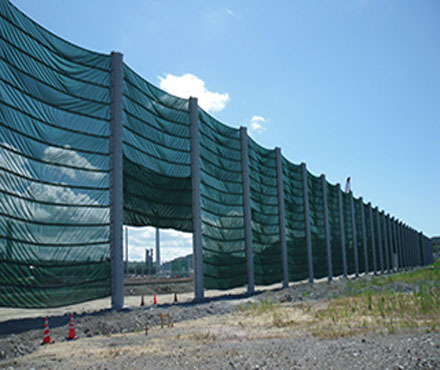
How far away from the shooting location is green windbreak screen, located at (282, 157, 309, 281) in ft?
125

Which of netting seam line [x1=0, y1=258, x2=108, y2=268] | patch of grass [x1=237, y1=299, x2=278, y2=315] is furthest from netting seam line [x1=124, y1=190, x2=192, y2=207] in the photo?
patch of grass [x1=237, y1=299, x2=278, y2=315]

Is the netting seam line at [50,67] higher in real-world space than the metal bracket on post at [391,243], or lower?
higher

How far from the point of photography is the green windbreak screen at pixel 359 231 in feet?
208

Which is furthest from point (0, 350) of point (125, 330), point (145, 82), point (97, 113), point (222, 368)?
point (145, 82)

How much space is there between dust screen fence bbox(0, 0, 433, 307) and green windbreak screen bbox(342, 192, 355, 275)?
25.1 metres

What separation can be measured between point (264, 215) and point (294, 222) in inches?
255

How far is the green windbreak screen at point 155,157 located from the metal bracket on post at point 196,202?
286 mm

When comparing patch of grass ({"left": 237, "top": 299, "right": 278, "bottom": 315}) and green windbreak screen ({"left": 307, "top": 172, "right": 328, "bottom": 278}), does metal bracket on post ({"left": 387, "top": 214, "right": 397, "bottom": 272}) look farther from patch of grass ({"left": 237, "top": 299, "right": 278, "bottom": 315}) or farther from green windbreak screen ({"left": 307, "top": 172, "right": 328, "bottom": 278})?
patch of grass ({"left": 237, "top": 299, "right": 278, "bottom": 315})

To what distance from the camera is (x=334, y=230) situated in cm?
5178

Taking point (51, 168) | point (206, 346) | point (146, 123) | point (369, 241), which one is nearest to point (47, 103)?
point (51, 168)

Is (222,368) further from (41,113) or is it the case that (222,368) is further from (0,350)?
(41,113)

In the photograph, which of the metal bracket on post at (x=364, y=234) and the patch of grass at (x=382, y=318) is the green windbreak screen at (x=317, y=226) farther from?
the patch of grass at (x=382, y=318)

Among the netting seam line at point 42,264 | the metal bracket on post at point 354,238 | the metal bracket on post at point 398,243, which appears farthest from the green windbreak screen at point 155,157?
the metal bracket on post at point 398,243

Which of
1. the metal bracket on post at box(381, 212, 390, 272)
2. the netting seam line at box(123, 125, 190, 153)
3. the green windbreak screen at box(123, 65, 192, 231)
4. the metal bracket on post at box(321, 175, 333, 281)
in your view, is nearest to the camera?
the netting seam line at box(123, 125, 190, 153)
